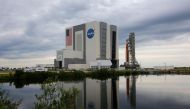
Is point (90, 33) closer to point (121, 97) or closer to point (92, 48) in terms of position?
point (92, 48)

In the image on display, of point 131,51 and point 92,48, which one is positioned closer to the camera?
point 92,48

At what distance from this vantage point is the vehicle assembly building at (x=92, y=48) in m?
164

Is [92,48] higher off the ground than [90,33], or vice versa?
[90,33]

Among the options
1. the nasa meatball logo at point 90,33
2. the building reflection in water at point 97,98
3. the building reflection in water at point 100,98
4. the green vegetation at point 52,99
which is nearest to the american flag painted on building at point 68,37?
the nasa meatball logo at point 90,33

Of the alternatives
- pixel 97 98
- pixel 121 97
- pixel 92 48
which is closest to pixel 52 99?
pixel 97 98

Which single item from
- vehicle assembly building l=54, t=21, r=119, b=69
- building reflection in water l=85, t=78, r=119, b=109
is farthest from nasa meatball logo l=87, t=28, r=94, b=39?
building reflection in water l=85, t=78, r=119, b=109

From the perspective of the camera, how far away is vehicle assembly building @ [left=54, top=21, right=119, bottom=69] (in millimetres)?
164500

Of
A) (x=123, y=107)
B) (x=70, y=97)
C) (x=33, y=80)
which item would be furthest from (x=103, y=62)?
(x=70, y=97)

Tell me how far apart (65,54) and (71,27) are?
24896 mm

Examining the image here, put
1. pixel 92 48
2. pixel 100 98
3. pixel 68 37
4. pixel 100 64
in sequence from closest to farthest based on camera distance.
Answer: pixel 100 98
pixel 100 64
pixel 92 48
pixel 68 37

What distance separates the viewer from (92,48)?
6560 inches

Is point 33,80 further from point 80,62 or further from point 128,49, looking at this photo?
point 128,49

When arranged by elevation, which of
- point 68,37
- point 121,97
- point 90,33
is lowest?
point 121,97

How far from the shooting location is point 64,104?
1348 centimetres
